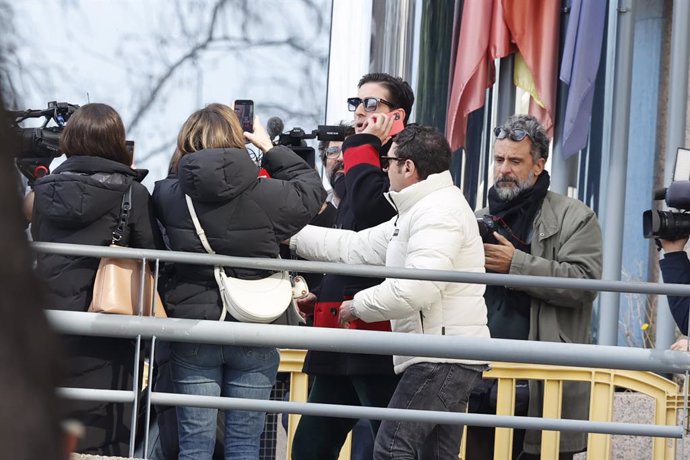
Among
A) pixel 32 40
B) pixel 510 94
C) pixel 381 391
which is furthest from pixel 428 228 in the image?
pixel 32 40

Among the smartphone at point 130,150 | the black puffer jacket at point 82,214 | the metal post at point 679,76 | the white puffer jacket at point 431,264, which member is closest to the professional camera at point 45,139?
the smartphone at point 130,150

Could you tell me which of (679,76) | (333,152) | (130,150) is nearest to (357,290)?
(130,150)

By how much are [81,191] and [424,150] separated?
1209mm

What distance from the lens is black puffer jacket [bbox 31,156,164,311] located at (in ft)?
13.1

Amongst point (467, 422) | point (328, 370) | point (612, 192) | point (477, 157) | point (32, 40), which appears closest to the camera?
point (467, 422)

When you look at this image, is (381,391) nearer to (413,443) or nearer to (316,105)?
(413,443)

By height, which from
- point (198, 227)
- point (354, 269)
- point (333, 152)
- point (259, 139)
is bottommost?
point (354, 269)

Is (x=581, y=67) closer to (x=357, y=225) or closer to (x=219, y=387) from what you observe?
(x=357, y=225)

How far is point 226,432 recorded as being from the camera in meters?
4.03

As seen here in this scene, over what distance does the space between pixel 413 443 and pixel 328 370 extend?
0.45 meters

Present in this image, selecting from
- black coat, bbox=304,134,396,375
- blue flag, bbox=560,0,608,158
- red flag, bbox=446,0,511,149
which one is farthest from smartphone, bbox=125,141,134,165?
blue flag, bbox=560,0,608,158

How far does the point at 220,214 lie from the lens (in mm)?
4008

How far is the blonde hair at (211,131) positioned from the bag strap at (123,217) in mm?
246

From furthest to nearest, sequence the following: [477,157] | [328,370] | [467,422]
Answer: [477,157] → [328,370] → [467,422]
